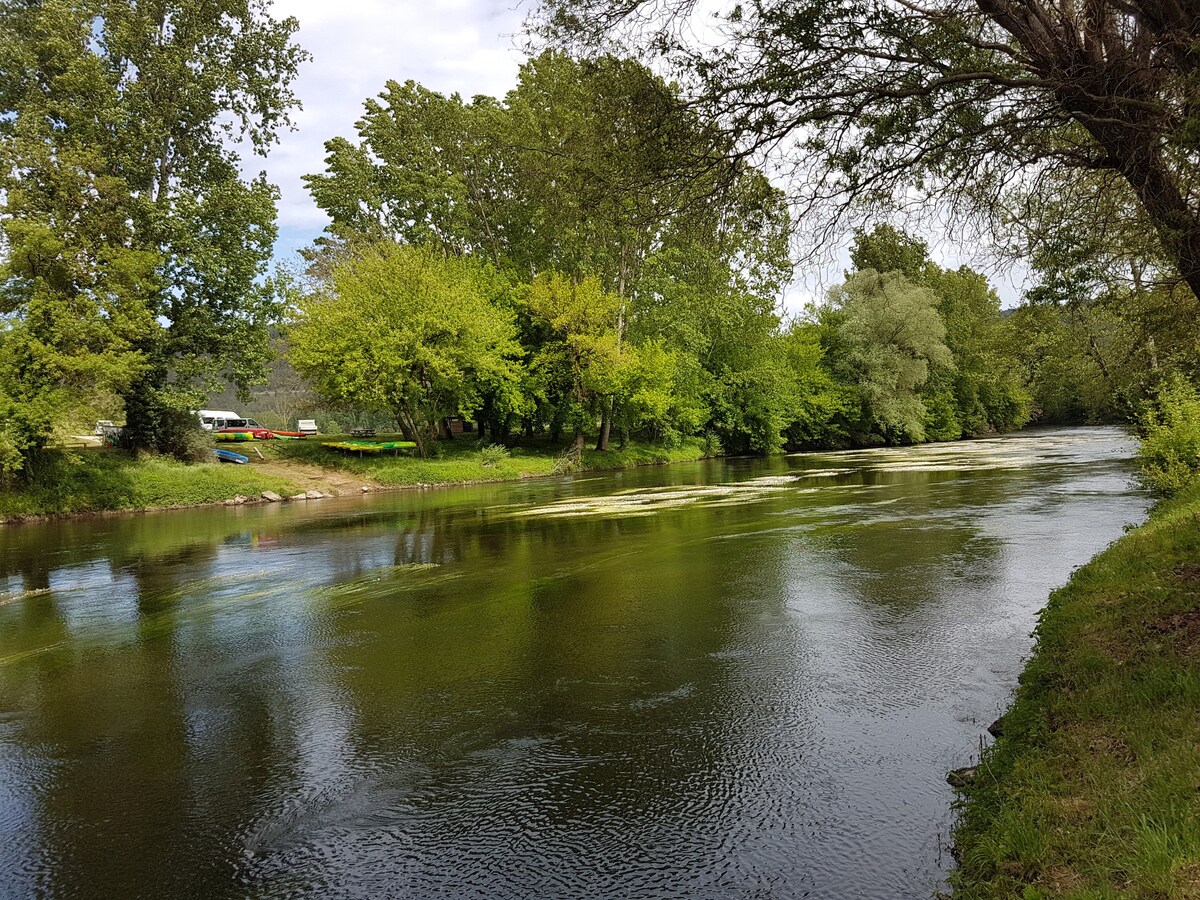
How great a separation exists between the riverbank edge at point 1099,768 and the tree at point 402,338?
3394 centimetres

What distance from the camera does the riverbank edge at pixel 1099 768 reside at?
3572 millimetres

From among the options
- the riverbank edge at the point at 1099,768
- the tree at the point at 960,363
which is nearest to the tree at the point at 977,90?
the riverbank edge at the point at 1099,768

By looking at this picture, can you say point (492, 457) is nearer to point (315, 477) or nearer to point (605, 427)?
point (605, 427)

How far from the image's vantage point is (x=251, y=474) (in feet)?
107

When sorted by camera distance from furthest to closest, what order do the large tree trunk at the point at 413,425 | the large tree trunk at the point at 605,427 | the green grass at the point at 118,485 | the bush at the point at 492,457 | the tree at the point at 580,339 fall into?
the large tree trunk at the point at 605,427
the tree at the point at 580,339
the large tree trunk at the point at 413,425
the bush at the point at 492,457
the green grass at the point at 118,485

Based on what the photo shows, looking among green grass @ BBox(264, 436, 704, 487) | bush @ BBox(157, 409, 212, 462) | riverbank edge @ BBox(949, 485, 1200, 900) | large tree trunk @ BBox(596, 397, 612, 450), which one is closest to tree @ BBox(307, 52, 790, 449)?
large tree trunk @ BBox(596, 397, 612, 450)

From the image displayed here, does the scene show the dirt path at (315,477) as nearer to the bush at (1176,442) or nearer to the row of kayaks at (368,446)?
A: the row of kayaks at (368,446)

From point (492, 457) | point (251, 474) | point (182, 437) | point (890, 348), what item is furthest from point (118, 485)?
point (890, 348)

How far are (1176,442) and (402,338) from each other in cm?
3112

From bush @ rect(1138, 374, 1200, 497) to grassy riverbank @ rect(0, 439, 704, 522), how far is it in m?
27.5

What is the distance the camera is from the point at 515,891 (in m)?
4.46

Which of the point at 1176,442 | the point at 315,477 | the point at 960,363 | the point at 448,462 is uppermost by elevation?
the point at 960,363

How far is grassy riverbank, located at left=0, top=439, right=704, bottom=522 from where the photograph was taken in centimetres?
2658

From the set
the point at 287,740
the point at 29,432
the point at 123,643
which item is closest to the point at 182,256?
the point at 29,432
